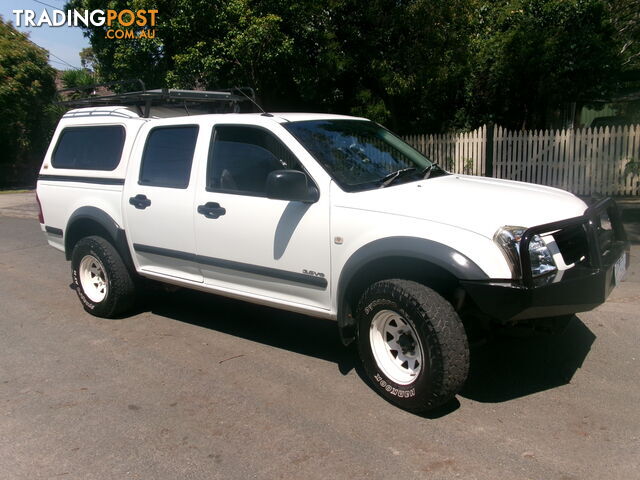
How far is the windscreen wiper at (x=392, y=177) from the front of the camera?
4148 mm

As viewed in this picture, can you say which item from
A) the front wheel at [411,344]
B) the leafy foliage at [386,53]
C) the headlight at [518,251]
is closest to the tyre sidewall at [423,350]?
the front wheel at [411,344]

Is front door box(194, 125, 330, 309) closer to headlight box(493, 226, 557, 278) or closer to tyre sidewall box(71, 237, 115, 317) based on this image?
headlight box(493, 226, 557, 278)

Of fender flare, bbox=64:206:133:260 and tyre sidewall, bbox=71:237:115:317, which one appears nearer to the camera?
fender flare, bbox=64:206:133:260

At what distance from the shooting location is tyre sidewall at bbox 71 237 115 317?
5602 mm

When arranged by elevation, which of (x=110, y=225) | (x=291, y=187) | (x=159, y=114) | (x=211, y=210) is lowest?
(x=110, y=225)

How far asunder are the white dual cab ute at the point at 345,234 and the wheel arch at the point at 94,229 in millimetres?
20

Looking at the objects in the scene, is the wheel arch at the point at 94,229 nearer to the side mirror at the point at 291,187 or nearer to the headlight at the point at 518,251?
the side mirror at the point at 291,187

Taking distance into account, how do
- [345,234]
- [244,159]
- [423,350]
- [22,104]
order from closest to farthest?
[423,350], [345,234], [244,159], [22,104]

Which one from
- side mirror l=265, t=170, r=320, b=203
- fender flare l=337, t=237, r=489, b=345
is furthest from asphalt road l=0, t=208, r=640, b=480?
side mirror l=265, t=170, r=320, b=203

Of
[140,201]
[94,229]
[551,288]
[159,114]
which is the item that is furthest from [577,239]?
[94,229]

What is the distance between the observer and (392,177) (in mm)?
4254

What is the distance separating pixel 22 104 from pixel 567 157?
18.3 meters

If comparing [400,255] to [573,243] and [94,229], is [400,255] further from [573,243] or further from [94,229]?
[94,229]

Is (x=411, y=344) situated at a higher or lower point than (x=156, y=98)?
lower
